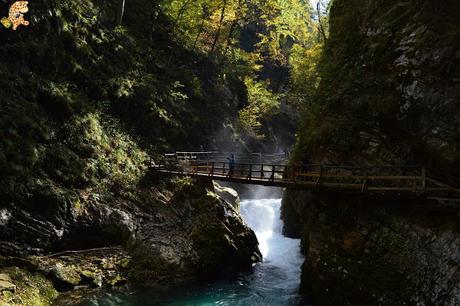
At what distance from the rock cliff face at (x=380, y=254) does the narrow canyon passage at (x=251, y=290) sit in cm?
202

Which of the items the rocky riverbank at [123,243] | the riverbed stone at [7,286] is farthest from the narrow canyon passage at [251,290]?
the riverbed stone at [7,286]

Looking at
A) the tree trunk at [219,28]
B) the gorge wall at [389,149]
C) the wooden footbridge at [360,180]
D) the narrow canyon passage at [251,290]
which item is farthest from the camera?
the tree trunk at [219,28]

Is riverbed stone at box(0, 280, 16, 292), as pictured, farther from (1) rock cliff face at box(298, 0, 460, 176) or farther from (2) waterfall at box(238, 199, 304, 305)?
(1) rock cliff face at box(298, 0, 460, 176)

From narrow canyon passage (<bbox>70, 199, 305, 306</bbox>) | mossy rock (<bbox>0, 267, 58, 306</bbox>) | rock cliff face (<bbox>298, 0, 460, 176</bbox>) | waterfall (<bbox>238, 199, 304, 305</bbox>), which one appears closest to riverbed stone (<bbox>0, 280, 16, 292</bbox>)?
mossy rock (<bbox>0, 267, 58, 306</bbox>)

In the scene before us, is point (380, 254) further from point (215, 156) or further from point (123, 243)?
point (215, 156)

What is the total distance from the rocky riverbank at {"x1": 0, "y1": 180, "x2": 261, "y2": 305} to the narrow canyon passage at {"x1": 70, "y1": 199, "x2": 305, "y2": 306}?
103cm

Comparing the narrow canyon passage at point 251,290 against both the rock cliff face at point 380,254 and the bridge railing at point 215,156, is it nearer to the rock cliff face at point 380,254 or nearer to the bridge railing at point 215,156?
the rock cliff face at point 380,254

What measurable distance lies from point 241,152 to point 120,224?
22148 millimetres

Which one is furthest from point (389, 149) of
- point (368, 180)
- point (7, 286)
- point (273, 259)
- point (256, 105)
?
point (256, 105)

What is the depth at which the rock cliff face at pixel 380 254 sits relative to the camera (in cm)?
1379

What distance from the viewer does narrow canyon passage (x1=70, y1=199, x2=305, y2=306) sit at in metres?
17.1

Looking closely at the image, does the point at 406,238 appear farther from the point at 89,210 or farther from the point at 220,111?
the point at 220,111

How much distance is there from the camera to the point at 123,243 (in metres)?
20.1

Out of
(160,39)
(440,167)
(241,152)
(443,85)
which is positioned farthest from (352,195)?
(160,39)
